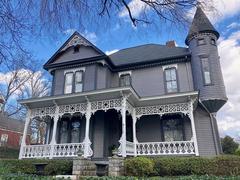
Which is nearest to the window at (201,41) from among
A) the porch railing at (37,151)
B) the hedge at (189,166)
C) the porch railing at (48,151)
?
the hedge at (189,166)

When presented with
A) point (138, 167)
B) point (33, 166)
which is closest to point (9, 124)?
point (33, 166)

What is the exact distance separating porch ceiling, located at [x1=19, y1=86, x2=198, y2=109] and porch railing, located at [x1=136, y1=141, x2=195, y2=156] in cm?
231

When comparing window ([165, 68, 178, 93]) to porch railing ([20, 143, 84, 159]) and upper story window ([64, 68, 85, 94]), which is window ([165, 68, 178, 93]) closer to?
upper story window ([64, 68, 85, 94])

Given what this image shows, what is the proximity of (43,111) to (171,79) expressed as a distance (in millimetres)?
8624

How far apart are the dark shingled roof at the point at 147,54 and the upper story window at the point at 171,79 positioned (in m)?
0.89

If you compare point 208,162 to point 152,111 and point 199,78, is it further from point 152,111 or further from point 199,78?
point 199,78

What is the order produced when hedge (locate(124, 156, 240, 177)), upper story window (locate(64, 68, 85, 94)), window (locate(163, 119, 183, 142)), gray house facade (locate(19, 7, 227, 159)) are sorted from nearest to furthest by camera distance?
hedge (locate(124, 156, 240, 177))
gray house facade (locate(19, 7, 227, 159))
window (locate(163, 119, 183, 142))
upper story window (locate(64, 68, 85, 94))

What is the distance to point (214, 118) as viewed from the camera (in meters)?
13.2

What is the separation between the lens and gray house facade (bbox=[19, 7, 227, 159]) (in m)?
11.5

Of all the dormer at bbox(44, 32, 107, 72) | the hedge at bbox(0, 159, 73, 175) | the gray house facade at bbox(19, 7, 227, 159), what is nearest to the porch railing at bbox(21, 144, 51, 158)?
the gray house facade at bbox(19, 7, 227, 159)

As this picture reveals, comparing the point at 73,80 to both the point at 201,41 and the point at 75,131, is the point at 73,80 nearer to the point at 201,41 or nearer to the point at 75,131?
the point at 75,131

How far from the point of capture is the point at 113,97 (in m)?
11.6

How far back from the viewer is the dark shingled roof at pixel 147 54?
48.9 ft

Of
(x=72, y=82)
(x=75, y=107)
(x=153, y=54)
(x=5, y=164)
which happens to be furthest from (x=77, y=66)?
(x=5, y=164)
